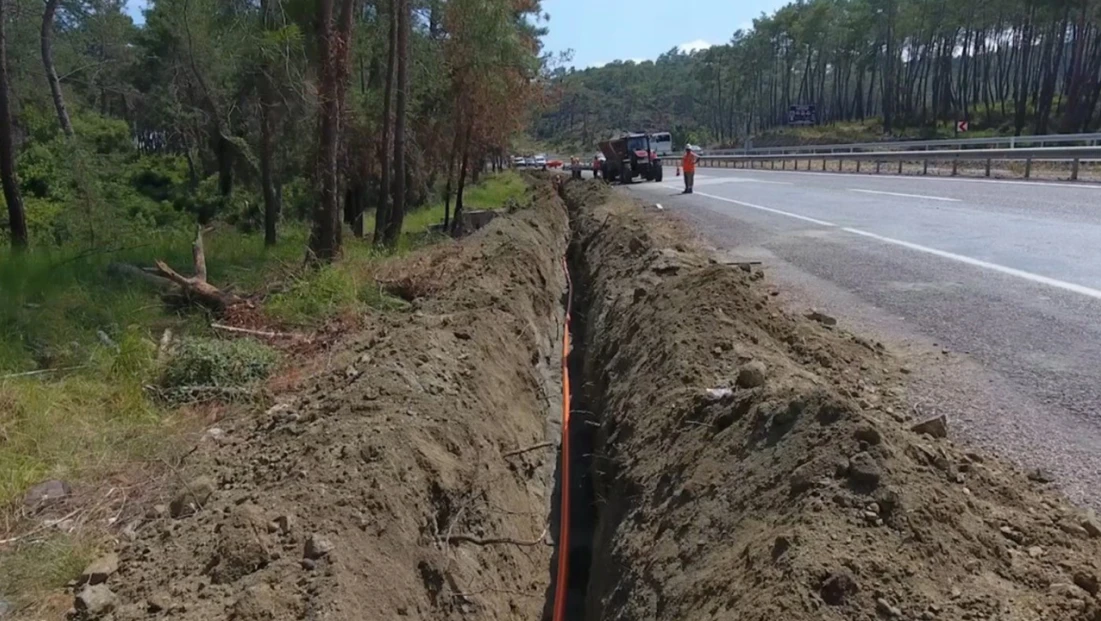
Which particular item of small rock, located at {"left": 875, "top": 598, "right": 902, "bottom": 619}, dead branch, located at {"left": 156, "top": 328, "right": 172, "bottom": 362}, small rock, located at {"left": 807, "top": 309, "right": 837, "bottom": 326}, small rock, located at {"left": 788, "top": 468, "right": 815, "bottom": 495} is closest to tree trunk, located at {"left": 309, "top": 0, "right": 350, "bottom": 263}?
dead branch, located at {"left": 156, "top": 328, "right": 172, "bottom": 362}

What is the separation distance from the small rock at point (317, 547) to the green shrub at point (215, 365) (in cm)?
311

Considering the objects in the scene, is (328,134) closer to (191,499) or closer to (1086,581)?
(191,499)

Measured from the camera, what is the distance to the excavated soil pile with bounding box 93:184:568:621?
12.1ft

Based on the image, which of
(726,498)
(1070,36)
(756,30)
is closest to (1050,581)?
(726,498)

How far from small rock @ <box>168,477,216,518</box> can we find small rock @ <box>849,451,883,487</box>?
11.0 ft

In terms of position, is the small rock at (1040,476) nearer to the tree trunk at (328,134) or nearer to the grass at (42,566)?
the grass at (42,566)

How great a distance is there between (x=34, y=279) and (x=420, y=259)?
205 inches

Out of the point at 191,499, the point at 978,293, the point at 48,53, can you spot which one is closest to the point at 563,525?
the point at 191,499

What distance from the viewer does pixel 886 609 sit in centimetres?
271

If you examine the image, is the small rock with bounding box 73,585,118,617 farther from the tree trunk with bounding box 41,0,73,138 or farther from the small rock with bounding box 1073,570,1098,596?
the tree trunk with bounding box 41,0,73,138

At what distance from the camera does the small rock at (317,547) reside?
12.7 ft

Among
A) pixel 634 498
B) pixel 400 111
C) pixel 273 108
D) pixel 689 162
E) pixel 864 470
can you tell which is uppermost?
pixel 273 108

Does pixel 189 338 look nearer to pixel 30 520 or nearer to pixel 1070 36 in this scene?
pixel 30 520

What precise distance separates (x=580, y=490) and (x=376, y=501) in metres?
2.75
